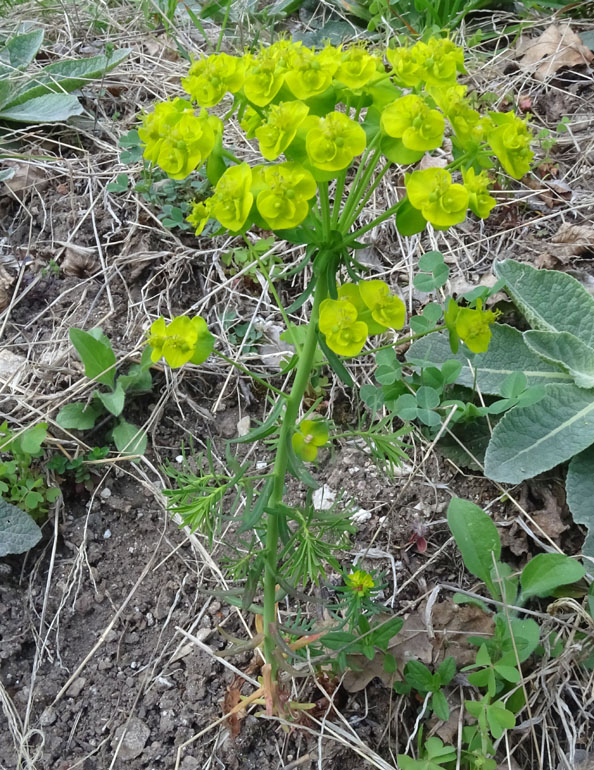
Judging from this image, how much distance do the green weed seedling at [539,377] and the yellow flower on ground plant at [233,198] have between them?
1069 mm

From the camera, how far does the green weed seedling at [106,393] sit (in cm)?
182

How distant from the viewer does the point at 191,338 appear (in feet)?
3.29

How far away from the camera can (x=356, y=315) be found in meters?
0.94

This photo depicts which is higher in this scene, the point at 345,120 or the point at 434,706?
the point at 345,120

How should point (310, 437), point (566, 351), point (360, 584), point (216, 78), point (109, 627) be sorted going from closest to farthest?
point (216, 78)
point (310, 437)
point (360, 584)
point (109, 627)
point (566, 351)

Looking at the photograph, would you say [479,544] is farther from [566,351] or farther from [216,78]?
[216,78]

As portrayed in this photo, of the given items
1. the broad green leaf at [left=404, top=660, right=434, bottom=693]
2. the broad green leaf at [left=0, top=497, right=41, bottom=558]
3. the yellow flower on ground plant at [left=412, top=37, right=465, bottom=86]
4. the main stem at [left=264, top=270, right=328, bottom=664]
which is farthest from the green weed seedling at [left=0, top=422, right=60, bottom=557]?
the yellow flower on ground plant at [left=412, top=37, right=465, bottom=86]

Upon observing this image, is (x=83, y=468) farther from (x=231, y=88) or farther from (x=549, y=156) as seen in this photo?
(x=549, y=156)

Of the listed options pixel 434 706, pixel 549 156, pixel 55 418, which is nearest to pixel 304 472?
pixel 434 706

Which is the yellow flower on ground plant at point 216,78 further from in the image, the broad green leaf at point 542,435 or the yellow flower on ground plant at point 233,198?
the broad green leaf at point 542,435

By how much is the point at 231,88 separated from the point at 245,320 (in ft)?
3.80

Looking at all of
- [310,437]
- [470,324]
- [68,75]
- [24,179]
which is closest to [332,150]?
[470,324]

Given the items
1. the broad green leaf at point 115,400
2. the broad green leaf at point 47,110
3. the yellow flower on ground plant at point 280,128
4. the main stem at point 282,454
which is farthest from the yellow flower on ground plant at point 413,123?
the broad green leaf at point 47,110

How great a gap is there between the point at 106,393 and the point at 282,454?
926 millimetres
